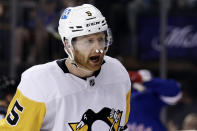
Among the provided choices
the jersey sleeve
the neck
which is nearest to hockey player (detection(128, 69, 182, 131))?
the neck

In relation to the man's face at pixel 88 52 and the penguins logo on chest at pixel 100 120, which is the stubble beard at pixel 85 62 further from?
the penguins logo on chest at pixel 100 120

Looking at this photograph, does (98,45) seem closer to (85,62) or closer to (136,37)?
(85,62)

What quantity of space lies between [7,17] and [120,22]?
1.24m

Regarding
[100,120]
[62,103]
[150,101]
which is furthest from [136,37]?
[62,103]

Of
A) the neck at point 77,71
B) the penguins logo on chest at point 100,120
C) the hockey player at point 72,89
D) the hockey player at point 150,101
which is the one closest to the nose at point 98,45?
the hockey player at point 72,89

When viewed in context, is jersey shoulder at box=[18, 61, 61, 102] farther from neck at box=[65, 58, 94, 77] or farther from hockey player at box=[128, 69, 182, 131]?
hockey player at box=[128, 69, 182, 131]

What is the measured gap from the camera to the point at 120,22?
21.4 feet

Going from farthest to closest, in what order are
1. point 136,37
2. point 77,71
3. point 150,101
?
point 136,37
point 150,101
point 77,71

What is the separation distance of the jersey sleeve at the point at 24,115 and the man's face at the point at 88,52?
287 millimetres

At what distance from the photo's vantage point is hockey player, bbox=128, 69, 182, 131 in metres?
5.05

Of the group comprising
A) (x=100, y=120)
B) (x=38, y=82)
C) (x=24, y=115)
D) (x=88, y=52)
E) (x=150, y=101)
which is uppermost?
(x=88, y=52)

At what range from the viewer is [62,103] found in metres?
2.96

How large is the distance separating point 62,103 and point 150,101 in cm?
234

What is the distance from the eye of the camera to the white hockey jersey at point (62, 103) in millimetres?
2924
